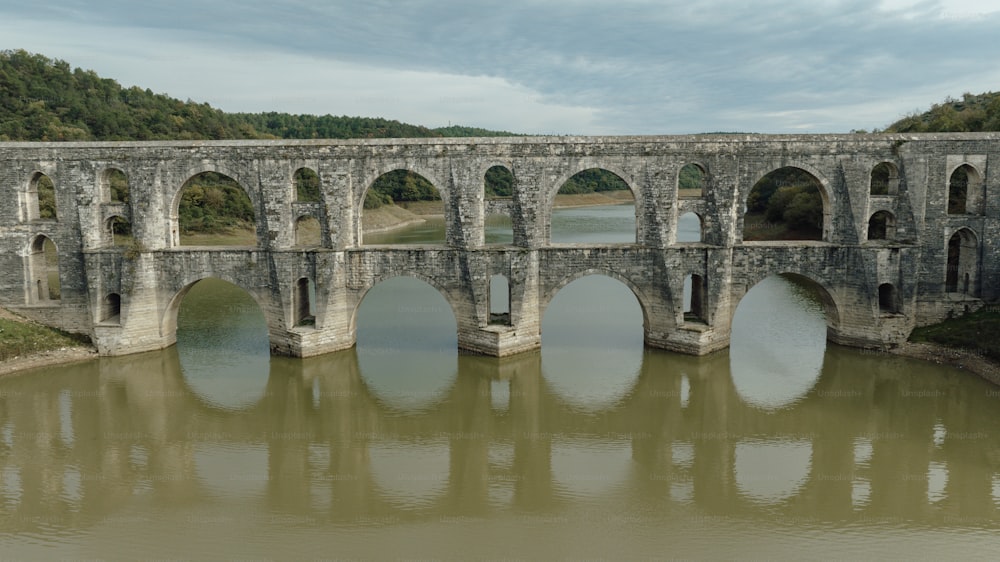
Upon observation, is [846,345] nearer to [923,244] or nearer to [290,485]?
[923,244]

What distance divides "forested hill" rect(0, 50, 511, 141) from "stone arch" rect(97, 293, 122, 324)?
2240 cm

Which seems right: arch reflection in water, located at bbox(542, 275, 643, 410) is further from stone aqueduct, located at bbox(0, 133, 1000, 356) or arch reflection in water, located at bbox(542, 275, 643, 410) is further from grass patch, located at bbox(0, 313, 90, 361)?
grass patch, located at bbox(0, 313, 90, 361)

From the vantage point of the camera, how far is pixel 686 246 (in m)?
20.9

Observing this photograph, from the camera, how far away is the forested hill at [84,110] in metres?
40.2

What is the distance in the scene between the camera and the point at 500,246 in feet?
69.4

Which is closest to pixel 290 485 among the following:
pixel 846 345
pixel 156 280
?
pixel 156 280

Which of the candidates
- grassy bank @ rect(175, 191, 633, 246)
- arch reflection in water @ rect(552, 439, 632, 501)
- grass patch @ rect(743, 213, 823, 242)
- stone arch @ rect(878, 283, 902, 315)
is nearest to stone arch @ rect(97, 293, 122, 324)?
grassy bank @ rect(175, 191, 633, 246)

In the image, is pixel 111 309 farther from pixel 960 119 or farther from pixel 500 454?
pixel 960 119

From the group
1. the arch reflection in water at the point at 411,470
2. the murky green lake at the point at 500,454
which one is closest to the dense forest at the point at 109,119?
the murky green lake at the point at 500,454

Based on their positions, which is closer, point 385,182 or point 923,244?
point 923,244

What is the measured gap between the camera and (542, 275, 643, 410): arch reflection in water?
18859 mm

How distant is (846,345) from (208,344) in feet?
71.4

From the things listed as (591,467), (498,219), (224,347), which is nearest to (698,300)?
(591,467)

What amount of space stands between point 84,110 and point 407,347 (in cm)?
3583
